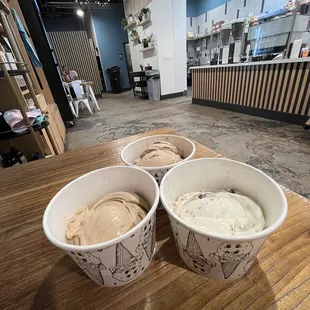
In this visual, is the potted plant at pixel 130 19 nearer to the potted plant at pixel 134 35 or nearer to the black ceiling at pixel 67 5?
the potted plant at pixel 134 35

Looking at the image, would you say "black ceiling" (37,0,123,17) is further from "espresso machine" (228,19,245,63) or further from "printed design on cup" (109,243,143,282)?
"printed design on cup" (109,243,143,282)

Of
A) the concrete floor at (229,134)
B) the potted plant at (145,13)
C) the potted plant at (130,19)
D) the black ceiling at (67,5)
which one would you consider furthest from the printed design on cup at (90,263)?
the black ceiling at (67,5)

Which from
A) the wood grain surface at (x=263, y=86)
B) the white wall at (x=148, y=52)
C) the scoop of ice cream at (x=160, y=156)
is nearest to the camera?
the scoop of ice cream at (x=160, y=156)

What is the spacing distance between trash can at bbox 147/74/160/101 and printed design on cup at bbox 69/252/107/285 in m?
4.90

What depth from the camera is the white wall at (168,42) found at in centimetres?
413

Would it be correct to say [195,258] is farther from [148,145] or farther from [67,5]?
[67,5]

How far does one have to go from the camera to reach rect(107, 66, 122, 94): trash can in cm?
719

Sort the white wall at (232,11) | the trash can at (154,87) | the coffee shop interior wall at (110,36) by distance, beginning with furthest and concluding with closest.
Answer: the coffee shop interior wall at (110,36) → the trash can at (154,87) → the white wall at (232,11)

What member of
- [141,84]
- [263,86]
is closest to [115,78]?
[141,84]

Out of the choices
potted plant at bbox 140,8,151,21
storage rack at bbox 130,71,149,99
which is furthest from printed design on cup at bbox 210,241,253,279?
potted plant at bbox 140,8,151,21

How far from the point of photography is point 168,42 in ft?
14.5

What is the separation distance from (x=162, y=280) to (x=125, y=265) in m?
0.07

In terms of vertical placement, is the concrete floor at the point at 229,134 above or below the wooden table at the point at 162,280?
below

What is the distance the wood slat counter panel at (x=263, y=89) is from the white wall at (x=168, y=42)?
124 centimetres
